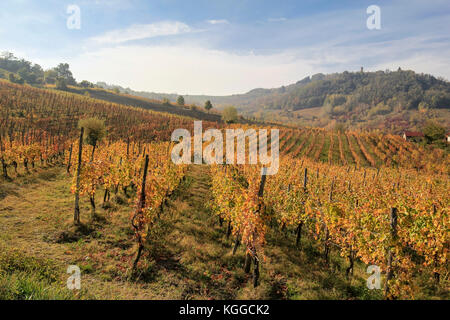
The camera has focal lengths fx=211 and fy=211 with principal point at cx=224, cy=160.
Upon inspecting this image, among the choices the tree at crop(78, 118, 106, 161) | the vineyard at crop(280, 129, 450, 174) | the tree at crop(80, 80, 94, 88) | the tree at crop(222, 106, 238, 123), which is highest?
the tree at crop(80, 80, 94, 88)

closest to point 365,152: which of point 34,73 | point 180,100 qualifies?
point 180,100

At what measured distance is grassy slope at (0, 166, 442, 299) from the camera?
21.8 ft

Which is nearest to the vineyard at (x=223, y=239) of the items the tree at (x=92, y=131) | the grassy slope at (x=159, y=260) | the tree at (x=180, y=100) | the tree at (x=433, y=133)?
the grassy slope at (x=159, y=260)

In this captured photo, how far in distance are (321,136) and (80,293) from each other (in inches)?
2420

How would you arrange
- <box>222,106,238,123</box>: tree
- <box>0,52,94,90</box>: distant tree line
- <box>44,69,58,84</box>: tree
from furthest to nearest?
<box>44,69,58,84</box>: tree, <box>0,52,94,90</box>: distant tree line, <box>222,106,238,123</box>: tree

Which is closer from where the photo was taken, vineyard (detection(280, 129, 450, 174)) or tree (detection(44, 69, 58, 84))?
vineyard (detection(280, 129, 450, 174))

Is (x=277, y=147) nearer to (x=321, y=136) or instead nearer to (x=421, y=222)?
(x=321, y=136)

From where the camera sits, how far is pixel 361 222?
6996 millimetres

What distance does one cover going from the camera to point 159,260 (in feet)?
28.0

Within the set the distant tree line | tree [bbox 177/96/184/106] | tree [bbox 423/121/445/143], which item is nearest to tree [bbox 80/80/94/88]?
the distant tree line

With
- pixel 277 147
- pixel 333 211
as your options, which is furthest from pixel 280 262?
pixel 277 147

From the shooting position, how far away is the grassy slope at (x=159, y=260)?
21.8ft

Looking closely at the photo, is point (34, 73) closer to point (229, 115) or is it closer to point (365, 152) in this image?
point (229, 115)

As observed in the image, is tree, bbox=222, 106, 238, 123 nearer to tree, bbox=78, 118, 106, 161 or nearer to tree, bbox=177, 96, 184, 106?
tree, bbox=177, 96, 184, 106
